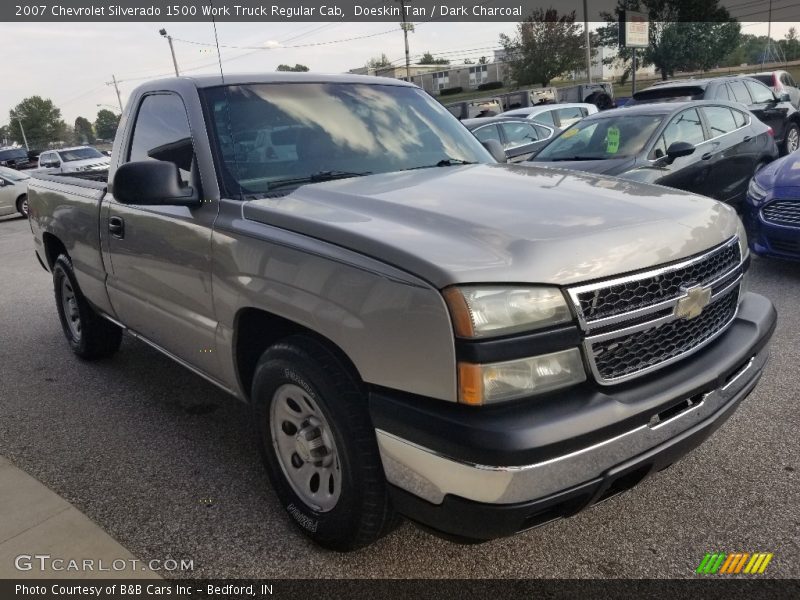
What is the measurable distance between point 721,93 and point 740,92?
101 centimetres

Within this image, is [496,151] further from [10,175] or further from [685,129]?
[10,175]

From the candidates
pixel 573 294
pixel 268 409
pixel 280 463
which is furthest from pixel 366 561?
pixel 573 294

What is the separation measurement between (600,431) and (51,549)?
7.45 feet

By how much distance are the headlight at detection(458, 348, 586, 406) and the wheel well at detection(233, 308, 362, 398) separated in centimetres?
80

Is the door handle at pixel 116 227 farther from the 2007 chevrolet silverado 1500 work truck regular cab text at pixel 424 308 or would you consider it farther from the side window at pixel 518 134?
the side window at pixel 518 134

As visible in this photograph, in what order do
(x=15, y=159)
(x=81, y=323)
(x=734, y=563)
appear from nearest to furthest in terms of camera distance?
(x=734, y=563) < (x=81, y=323) < (x=15, y=159)

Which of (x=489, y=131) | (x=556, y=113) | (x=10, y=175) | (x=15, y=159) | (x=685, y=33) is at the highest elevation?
(x=685, y=33)

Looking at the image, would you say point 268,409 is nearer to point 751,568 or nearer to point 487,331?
point 487,331

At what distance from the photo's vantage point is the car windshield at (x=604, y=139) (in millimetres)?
7176

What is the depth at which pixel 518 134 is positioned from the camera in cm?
1223

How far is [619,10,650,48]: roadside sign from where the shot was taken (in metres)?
28.7

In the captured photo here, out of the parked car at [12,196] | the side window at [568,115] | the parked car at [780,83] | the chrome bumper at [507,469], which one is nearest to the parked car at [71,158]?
the parked car at [12,196]

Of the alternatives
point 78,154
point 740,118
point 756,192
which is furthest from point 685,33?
point 756,192

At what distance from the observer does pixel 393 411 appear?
6.59ft
